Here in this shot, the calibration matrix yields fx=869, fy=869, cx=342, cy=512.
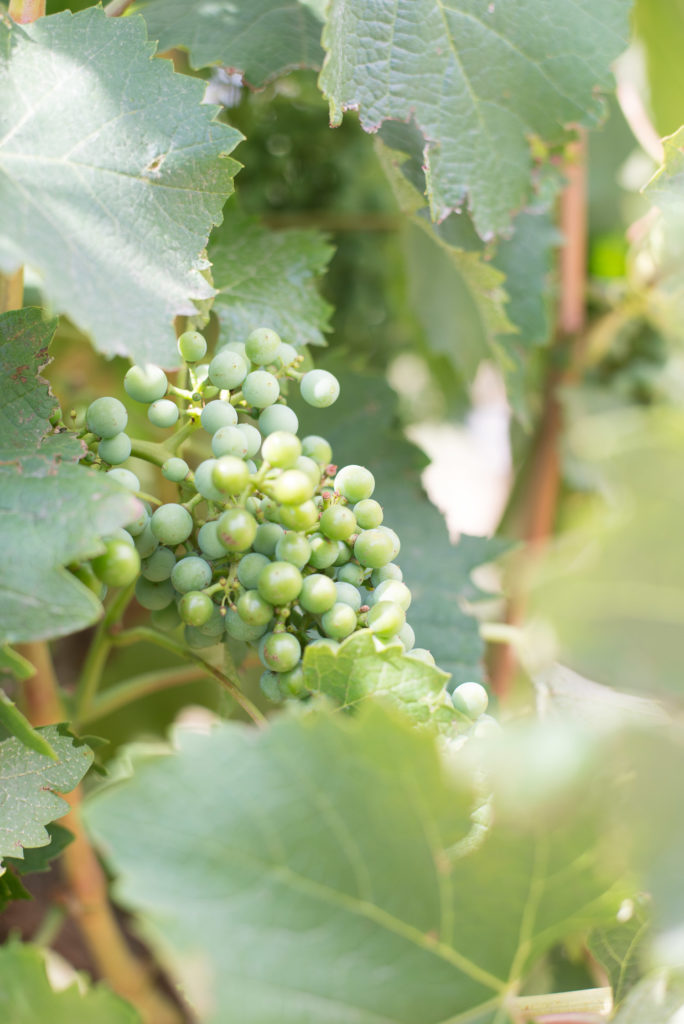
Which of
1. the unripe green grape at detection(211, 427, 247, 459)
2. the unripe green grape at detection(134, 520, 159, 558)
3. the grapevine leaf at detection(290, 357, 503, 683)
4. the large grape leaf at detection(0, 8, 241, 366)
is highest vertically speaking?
the large grape leaf at detection(0, 8, 241, 366)

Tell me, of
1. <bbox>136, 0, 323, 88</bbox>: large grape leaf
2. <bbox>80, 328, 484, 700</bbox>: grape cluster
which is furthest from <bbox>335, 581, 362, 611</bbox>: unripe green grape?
<bbox>136, 0, 323, 88</bbox>: large grape leaf

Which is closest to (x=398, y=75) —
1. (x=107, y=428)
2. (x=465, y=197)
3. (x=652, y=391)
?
(x=465, y=197)

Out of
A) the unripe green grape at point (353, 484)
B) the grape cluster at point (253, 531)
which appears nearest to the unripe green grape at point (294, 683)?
the grape cluster at point (253, 531)

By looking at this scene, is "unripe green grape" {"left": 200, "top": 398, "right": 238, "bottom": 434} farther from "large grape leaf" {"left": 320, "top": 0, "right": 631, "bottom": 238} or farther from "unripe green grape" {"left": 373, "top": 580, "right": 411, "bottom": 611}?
"large grape leaf" {"left": 320, "top": 0, "right": 631, "bottom": 238}

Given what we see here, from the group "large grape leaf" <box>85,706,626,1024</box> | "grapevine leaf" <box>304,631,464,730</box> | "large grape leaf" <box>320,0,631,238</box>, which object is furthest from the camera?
"large grape leaf" <box>320,0,631,238</box>

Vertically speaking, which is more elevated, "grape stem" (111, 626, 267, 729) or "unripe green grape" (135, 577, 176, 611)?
"unripe green grape" (135, 577, 176, 611)

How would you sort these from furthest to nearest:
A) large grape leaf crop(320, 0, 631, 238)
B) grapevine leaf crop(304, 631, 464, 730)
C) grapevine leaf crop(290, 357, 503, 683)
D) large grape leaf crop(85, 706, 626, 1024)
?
grapevine leaf crop(290, 357, 503, 683) < large grape leaf crop(320, 0, 631, 238) < grapevine leaf crop(304, 631, 464, 730) < large grape leaf crop(85, 706, 626, 1024)

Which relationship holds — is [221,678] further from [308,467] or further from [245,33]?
[245,33]

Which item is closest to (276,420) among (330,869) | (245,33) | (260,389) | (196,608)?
(260,389)
